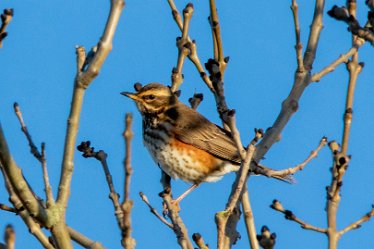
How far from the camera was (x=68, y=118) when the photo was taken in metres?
5.38

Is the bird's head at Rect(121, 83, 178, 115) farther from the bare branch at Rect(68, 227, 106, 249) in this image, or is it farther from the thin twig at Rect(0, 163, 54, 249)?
the thin twig at Rect(0, 163, 54, 249)

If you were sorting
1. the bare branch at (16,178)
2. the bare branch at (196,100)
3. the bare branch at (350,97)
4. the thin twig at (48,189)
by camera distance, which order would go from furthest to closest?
the bare branch at (196,100) < the bare branch at (350,97) < the thin twig at (48,189) < the bare branch at (16,178)

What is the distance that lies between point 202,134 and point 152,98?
2.63ft

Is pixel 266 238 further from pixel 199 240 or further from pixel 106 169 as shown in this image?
pixel 106 169

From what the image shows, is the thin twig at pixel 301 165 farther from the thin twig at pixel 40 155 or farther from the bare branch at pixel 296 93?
the thin twig at pixel 40 155

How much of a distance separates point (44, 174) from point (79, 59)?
0.84 meters

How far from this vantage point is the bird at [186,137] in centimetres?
1059

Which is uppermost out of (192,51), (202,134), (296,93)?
(202,134)

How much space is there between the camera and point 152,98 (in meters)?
10.9

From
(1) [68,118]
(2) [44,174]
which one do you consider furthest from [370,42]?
(2) [44,174]

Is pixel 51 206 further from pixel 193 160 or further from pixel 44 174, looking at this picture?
pixel 193 160

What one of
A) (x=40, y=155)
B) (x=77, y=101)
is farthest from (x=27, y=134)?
(x=77, y=101)

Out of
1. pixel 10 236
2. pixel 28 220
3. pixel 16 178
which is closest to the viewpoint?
pixel 10 236

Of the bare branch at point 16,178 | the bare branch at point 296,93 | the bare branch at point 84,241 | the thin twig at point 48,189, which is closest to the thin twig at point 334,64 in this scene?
the bare branch at point 296,93
